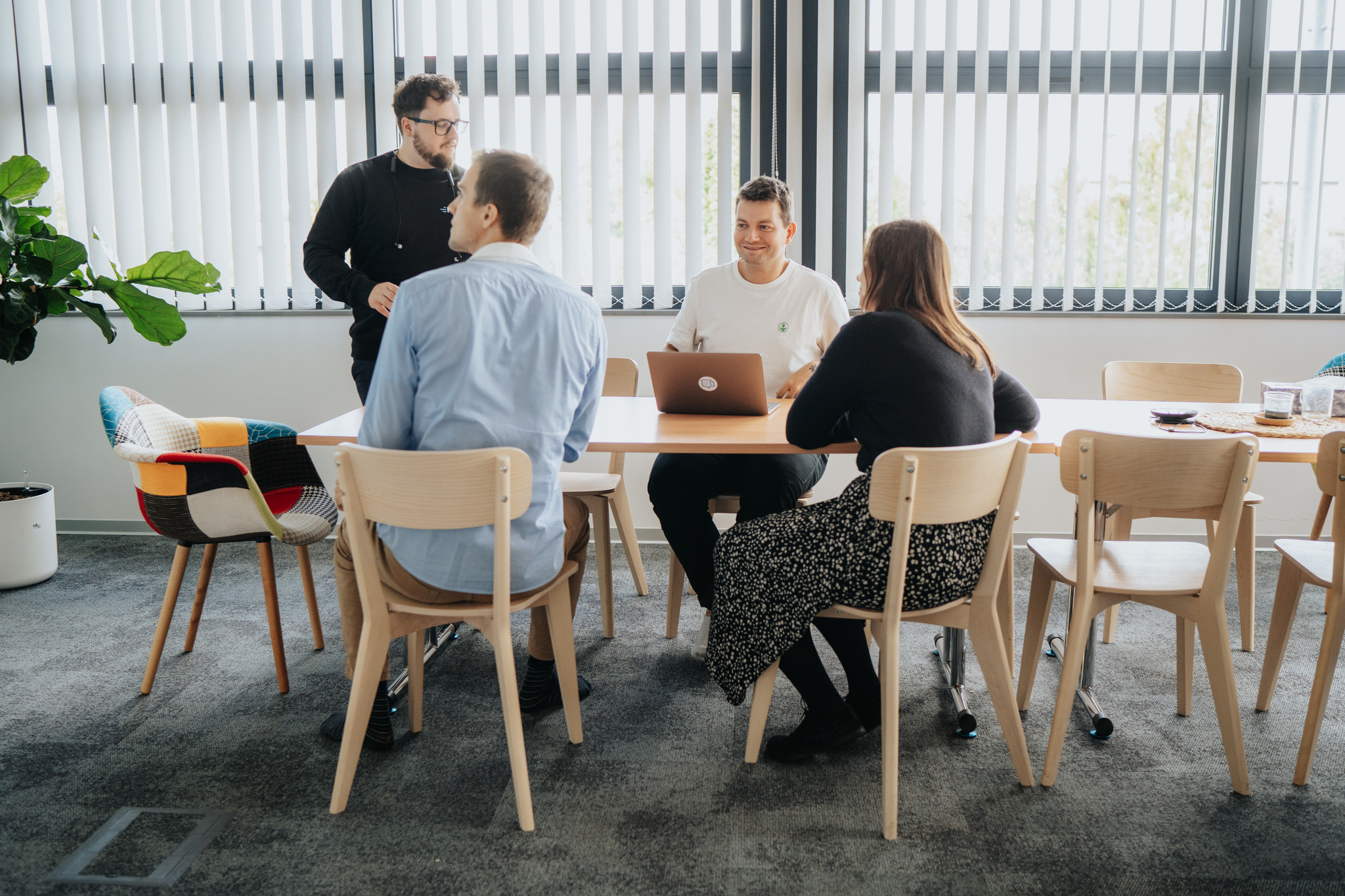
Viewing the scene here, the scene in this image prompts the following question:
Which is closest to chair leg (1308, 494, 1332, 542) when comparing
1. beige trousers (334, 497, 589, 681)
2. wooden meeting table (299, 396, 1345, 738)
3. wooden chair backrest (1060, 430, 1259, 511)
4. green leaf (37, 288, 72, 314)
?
wooden meeting table (299, 396, 1345, 738)

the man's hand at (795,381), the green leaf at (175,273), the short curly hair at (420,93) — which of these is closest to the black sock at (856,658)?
the man's hand at (795,381)

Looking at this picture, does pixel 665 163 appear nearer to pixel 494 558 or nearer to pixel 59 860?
pixel 494 558

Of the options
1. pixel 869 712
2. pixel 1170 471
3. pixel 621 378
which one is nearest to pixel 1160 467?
pixel 1170 471

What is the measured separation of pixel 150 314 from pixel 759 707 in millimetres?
2532

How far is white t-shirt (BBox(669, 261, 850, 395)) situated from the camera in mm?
2807

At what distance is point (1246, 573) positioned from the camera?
2.57 meters

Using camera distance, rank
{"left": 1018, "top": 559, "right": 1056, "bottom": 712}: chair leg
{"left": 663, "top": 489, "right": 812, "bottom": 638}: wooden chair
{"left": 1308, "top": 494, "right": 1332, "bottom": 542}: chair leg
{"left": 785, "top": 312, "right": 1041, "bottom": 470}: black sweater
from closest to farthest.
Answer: {"left": 785, "top": 312, "right": 1041, "bottom": 470}: black sweater < {"left": 1018, "top": 559, "right": 1056, "bottom": 712}: chair leg < {"left": 663, "top": 489, "right": 812, "bottom": 638}: wooden chair < {"left": 1308, "top": 494, "right": 1332, "bottom": 542}: chair leg

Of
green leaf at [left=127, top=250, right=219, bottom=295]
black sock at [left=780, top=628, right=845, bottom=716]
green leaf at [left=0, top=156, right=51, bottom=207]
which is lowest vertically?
black sock at [left=780, top=628, right=845, bottom=716]

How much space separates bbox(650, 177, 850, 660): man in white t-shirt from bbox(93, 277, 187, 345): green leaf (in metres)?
1.74

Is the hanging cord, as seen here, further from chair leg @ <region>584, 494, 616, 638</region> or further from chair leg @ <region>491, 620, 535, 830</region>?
chair leg @ <region>491, 620, 535, 830</region>

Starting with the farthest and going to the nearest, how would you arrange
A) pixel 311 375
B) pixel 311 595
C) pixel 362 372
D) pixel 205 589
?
pixel 311 375, pixel 362 372, pixel 311 595, pixel 205 589

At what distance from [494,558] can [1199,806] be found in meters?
1.46

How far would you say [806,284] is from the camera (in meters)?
2.84

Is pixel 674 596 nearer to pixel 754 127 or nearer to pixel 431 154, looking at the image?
pixel 431 154
